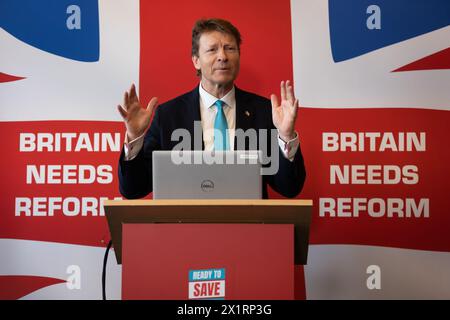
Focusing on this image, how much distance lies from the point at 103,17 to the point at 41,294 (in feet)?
5.49

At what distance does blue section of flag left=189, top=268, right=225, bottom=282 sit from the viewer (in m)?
Result: 2.28

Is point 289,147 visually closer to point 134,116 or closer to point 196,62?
point 134,116

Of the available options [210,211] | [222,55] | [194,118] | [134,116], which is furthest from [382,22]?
[210,211]

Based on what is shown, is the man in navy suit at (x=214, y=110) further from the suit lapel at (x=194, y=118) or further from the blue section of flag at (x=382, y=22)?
the blue section of flag at (x=382, y=22)

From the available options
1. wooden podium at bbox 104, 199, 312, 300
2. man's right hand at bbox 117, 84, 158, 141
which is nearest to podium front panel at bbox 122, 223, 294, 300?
wooden podium at bbox 104, 199, 312, 300

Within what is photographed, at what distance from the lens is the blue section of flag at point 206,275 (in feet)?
7.48

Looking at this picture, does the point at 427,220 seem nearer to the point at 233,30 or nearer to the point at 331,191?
the point at 331,191

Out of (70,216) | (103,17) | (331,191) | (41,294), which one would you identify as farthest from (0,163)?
(331,191)

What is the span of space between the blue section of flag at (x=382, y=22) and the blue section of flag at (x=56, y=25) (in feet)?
4.72

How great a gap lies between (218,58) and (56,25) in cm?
112

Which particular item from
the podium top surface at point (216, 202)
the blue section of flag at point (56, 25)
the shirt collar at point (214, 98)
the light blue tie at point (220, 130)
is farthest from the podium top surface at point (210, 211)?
the blue section of flag at point (56, 25)

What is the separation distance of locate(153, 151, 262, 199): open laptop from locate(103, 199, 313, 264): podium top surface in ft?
0.50

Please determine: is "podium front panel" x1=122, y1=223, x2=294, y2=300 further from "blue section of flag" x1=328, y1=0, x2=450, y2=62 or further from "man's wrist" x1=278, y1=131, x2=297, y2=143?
"blue section of flag" x1=328, y1=0, x2=450, y2=62

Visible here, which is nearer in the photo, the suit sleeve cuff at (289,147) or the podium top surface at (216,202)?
the podium top surface at (216,202)
